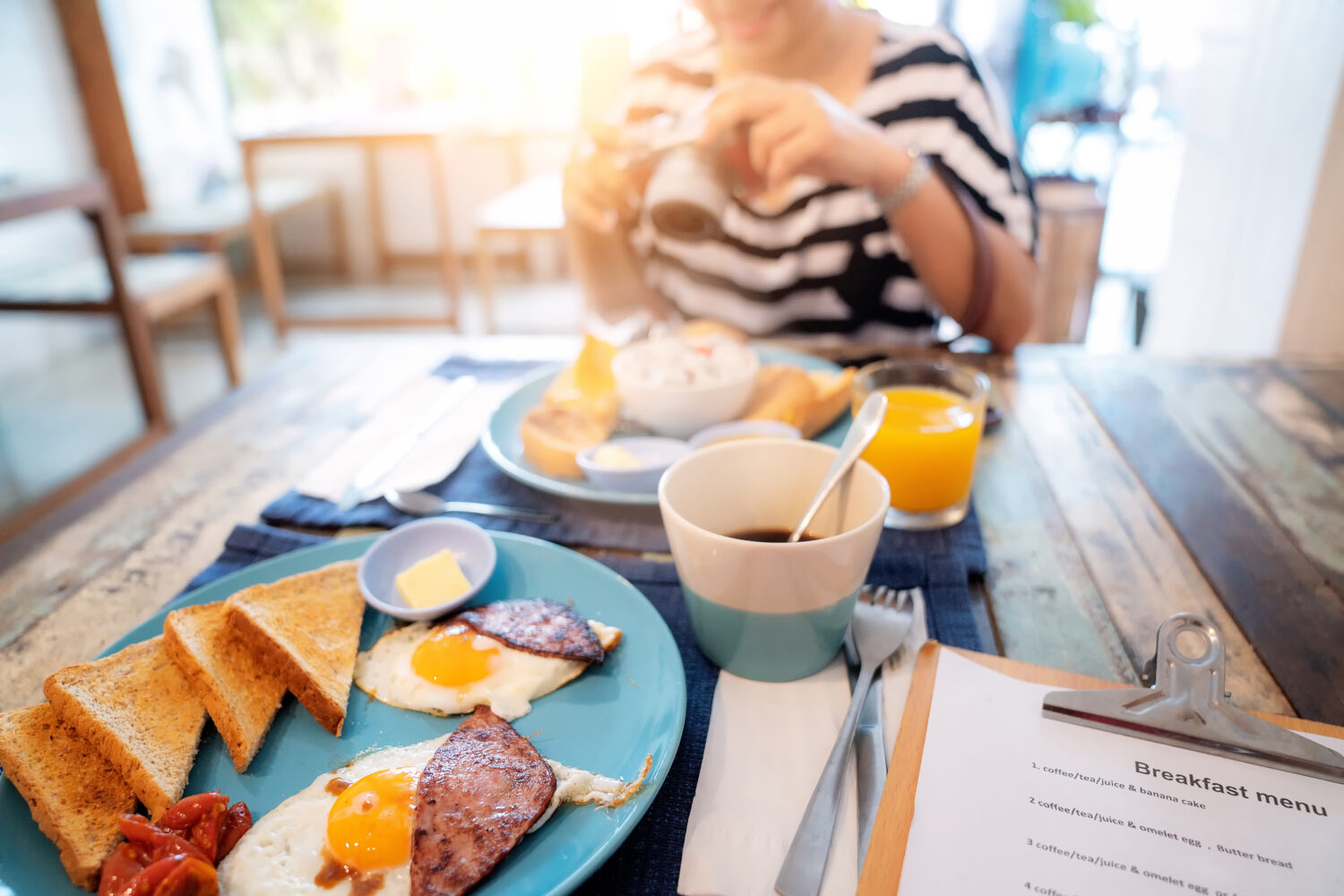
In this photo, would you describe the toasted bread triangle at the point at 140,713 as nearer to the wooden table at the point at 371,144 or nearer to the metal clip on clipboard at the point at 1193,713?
the metal clip on clipboard at the point at 1193,713

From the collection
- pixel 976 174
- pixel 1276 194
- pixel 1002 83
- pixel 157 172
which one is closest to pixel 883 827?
pixel 976 174

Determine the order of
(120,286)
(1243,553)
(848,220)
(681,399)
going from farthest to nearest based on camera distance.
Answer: (120,286)
(848,220)
(681,399)
(1243,553)

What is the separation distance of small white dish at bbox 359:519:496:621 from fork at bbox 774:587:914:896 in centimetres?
37

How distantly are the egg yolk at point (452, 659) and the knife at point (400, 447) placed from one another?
1.21 ft

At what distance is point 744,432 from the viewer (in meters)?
1.03

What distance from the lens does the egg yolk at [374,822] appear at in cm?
53

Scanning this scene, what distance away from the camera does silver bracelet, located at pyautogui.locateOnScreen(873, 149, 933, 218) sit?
135cm

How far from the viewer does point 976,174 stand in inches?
62.0

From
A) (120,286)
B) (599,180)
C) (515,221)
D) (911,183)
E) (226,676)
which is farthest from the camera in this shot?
(515,221)

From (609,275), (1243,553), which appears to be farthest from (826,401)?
(609,275)

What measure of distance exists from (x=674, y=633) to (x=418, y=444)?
565 mm

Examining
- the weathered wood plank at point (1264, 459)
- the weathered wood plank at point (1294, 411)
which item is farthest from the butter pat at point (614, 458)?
the weathered wood plank at point (1294, 411)

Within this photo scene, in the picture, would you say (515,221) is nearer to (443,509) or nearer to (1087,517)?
(443,509)

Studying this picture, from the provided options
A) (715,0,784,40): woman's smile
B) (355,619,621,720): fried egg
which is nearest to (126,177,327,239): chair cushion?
(715,0,784,40): woman's smile
